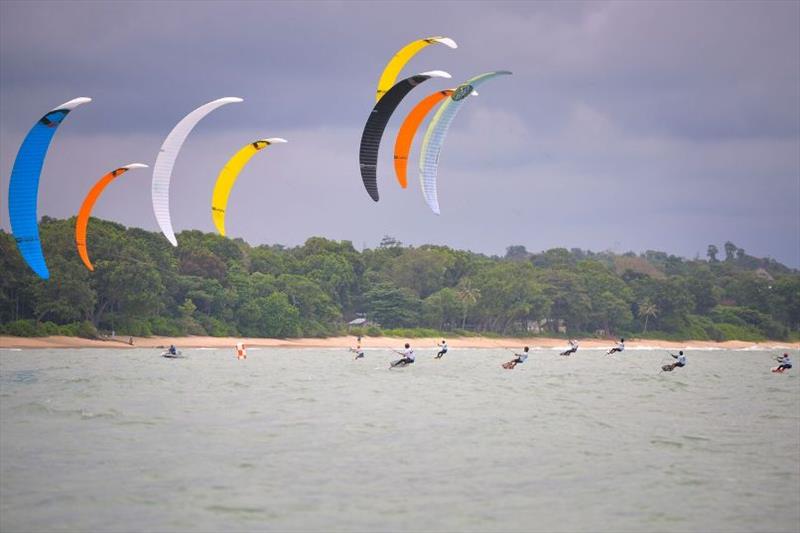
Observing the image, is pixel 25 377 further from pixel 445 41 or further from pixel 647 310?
pixel 647 310

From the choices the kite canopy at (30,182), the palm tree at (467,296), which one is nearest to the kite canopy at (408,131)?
the kite canopy at (30,182)

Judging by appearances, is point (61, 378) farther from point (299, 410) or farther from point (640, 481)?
point (640, 481)

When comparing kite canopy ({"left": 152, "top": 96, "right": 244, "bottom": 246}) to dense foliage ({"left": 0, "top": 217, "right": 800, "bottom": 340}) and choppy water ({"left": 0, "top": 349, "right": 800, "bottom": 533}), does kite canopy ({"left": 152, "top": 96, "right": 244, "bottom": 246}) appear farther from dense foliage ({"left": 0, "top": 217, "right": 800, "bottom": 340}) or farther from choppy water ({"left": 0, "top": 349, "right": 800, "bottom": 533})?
dense foliage ({"left": 0, "top": 217, "right": 800, "bottom": 340})

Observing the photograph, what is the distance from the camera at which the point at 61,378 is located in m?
44.9

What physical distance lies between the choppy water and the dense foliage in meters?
35.1

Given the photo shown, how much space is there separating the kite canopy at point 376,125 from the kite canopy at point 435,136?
258cm

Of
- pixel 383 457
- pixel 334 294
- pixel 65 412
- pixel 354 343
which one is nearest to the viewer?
pixel 383 457

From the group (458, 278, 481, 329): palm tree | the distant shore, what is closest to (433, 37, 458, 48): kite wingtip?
the distant shore

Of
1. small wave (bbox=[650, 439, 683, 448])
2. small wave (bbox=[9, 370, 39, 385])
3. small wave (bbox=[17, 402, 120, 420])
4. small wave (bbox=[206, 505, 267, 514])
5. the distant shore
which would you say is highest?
the distant shore

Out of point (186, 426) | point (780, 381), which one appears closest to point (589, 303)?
point (780, 381)

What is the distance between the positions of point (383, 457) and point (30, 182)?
66.5 feet

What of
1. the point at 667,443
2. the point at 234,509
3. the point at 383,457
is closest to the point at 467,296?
the point at 667,443

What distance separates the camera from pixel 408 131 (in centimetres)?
4378

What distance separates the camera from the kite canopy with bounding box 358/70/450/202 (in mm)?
39062
